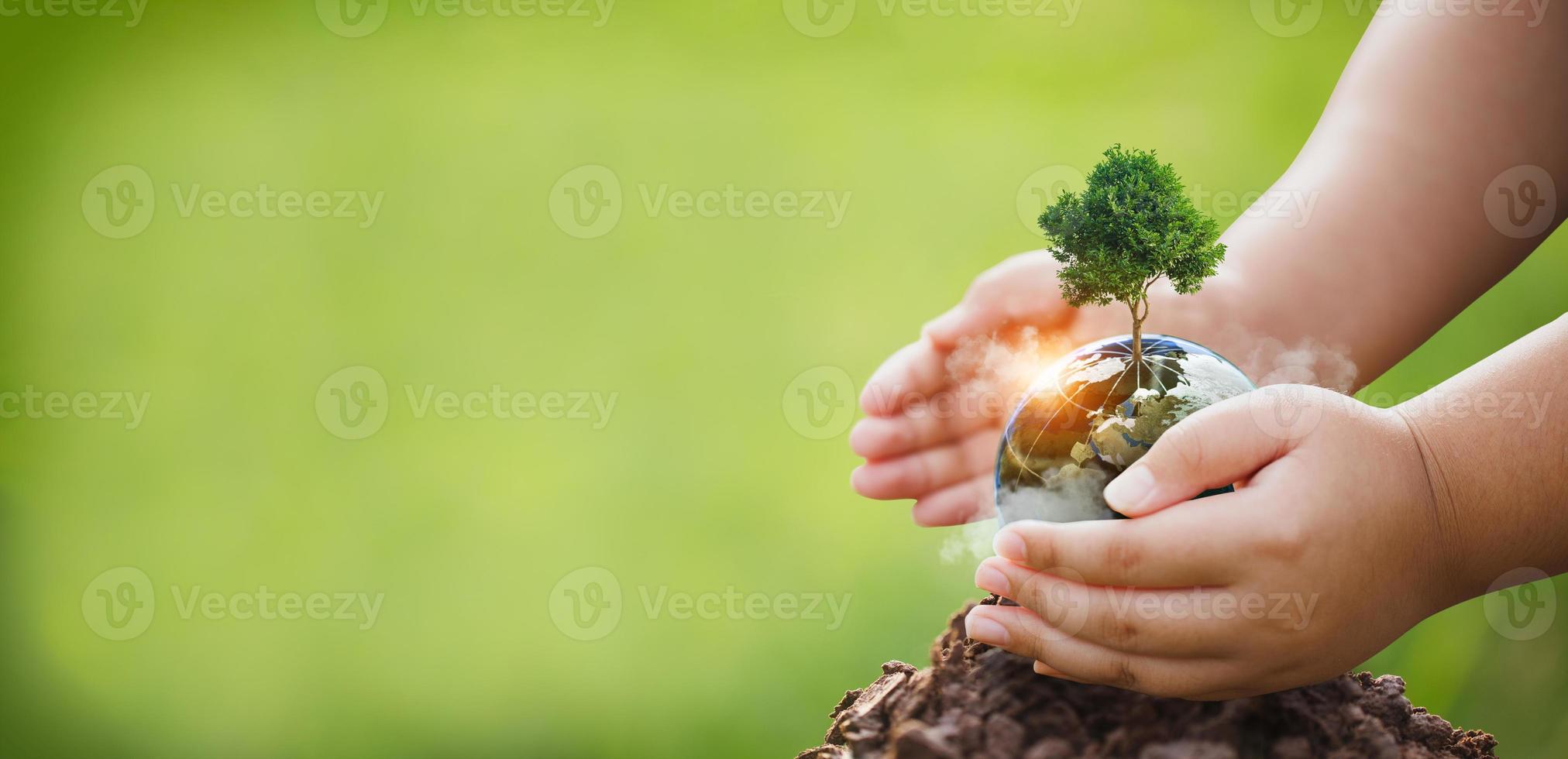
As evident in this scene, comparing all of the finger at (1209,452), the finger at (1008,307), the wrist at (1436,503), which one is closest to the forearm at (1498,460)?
the wrist at (1436,503)

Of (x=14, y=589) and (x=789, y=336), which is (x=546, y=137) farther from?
(x=14, y=589)

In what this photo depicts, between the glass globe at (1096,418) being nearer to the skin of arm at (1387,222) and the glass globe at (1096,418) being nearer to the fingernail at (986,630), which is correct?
the fingernail at (986,630)

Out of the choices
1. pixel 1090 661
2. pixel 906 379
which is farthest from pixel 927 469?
pixel 1090 661

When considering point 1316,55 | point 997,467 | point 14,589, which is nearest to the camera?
point 997,467

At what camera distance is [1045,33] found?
12.3ft

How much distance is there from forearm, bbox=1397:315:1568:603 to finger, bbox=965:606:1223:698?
1.12 feet

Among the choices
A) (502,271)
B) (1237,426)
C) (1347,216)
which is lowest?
(1237,426)

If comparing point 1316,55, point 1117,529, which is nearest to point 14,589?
point 1117,529

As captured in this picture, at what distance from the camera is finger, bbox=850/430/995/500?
1875 millimetres

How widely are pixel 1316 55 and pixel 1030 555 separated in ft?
10.7

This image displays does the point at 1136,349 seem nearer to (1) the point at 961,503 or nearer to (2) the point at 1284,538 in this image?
(2) the point at 1284,538

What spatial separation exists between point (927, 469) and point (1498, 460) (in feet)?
2.90

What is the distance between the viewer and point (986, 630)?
1246 mm

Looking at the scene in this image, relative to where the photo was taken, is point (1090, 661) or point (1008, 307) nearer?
point (1090, 661)
